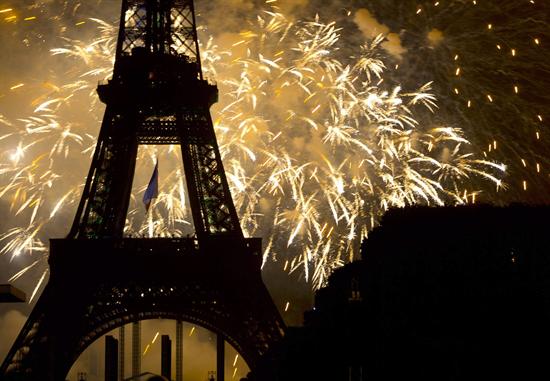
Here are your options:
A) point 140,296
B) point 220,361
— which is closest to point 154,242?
point 140,296

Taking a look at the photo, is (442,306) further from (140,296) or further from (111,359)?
(140,296)

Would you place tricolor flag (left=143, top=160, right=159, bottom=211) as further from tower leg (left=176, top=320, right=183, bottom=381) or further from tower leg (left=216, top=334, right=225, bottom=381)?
tower leg (left=176, top=320, right=183, bottom=381)

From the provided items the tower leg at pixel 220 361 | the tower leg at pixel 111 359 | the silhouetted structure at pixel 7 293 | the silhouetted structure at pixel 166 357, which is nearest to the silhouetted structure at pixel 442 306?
the tower leg at pixel 111 359

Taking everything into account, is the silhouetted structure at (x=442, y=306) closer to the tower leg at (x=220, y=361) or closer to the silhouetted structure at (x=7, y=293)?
the tower leg at (x=220, y=361)

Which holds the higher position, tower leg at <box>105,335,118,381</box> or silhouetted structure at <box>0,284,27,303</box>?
silhouetted structure at <box>0,284,27,303</box>

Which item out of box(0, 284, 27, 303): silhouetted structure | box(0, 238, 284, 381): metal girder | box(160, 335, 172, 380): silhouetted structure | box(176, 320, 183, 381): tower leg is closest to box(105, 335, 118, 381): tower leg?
box(0, 238, 284, 381): metal girder

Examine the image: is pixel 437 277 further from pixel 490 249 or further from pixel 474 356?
pixel 474 356
